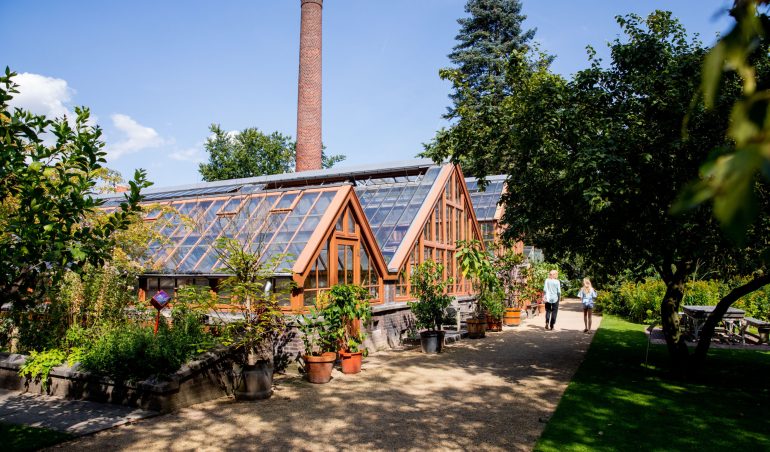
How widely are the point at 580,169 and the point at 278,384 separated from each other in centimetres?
686

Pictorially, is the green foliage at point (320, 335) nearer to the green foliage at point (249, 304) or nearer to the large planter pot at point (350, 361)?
the large planter pot at point (350, 361)

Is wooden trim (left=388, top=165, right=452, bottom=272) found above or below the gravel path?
above

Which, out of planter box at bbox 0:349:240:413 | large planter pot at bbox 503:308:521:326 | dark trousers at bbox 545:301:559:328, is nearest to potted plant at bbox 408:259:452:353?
dark trousers at bbox 545:301:559:328

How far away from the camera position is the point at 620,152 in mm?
9453

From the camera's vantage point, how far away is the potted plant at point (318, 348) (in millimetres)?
10406

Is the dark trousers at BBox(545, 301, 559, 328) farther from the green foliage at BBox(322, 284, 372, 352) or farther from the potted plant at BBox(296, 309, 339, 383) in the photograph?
the potted plant at BBox(296, 309, 339, 383)

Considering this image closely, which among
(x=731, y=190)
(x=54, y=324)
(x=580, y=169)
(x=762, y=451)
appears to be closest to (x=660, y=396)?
(x=762, y=451)

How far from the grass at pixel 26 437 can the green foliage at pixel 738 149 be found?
7.78 m

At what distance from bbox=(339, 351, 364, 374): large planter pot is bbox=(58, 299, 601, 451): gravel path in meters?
0.20

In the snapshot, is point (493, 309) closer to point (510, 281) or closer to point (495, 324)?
point (495, 324)

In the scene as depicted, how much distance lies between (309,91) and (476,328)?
58.5 feet

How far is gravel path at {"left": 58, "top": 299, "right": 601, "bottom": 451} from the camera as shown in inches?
270

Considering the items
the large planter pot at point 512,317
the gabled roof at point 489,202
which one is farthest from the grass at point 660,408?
the gabled roof at point 489,202

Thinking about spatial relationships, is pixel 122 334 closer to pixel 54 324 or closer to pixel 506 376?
pixel 54 324
